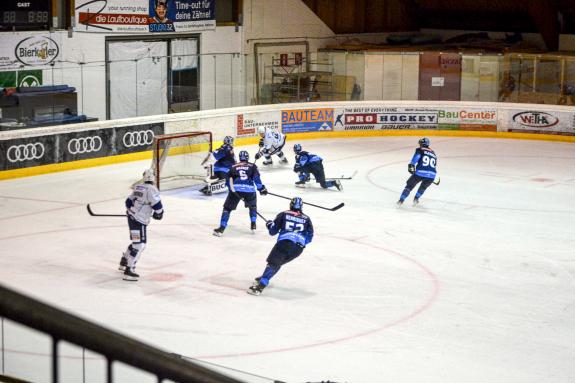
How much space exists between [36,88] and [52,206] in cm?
420

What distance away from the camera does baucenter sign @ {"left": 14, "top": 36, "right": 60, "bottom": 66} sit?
2114 cm

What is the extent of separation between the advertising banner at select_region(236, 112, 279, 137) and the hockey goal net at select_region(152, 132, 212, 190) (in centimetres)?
454

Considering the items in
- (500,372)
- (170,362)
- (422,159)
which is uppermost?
(170,362)

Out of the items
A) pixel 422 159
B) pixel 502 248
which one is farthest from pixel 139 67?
pixel 502 248

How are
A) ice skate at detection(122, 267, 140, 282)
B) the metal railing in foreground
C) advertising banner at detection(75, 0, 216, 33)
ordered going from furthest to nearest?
advertising banner at detection(75, 0, 216, 33), ice skate at detection(122, 267, 140, 282), the metal railing in foreground

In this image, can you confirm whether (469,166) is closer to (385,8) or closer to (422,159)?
(422,159)

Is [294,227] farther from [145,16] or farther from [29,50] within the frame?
[145,16]

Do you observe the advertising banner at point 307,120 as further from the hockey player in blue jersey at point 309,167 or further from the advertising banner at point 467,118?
the hockey player in blue jersey at point 309,167

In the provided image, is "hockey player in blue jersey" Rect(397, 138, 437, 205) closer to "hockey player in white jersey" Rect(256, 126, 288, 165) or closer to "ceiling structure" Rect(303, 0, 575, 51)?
"hockey player in white jersey" Rect(256, 126, 288, 165)

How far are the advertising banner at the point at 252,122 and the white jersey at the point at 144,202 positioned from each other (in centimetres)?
1177

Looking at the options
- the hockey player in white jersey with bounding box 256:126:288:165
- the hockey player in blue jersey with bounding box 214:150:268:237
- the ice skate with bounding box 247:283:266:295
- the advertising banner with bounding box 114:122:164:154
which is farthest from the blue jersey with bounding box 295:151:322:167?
the ice skate with bounding box 247:283:266:295

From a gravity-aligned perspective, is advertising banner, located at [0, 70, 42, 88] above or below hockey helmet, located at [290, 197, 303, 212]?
above

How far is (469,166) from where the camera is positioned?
21203 millimetres

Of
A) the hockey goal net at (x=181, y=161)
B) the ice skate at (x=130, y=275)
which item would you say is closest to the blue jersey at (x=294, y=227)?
the ice skate at (x=130, y=275)
